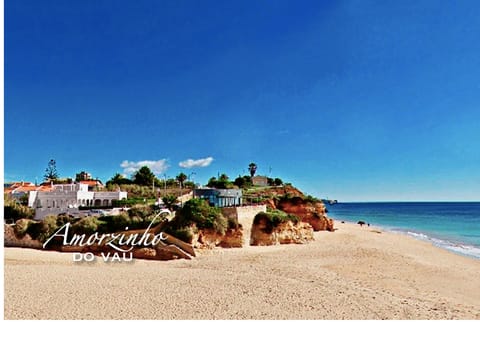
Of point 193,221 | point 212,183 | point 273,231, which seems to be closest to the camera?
point 193,221

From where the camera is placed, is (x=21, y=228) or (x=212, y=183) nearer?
(x=21, y=228)

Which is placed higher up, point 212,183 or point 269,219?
point 212,183

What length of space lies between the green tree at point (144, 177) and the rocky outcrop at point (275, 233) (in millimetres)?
16793

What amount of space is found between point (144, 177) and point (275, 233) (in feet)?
57.5

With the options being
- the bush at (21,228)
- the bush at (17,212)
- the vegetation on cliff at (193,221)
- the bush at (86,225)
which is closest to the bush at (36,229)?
the bush at (21,228)

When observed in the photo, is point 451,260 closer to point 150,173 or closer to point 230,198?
point 230,198

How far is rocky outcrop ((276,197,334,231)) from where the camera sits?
20312 millimetres

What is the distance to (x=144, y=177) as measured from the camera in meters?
28.2

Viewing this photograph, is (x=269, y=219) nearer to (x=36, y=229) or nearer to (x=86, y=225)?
(x=86, y=225)

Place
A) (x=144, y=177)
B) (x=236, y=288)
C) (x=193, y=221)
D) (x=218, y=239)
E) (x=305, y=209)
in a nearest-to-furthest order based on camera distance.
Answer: (x=236, y=288)
(x=193, y=221)
(x=218, y=239)
(x=305, y=209)
(x=144, y=177)

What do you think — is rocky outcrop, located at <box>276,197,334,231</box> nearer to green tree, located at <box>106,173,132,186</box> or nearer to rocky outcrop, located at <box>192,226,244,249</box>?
rocky outcrop, located at <box>192,226,244,249</box>

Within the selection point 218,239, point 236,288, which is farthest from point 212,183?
point 236,288

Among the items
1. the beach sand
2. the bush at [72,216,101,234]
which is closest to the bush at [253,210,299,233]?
the beach sand

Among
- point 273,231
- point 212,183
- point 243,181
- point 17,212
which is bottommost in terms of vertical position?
point 273,231
